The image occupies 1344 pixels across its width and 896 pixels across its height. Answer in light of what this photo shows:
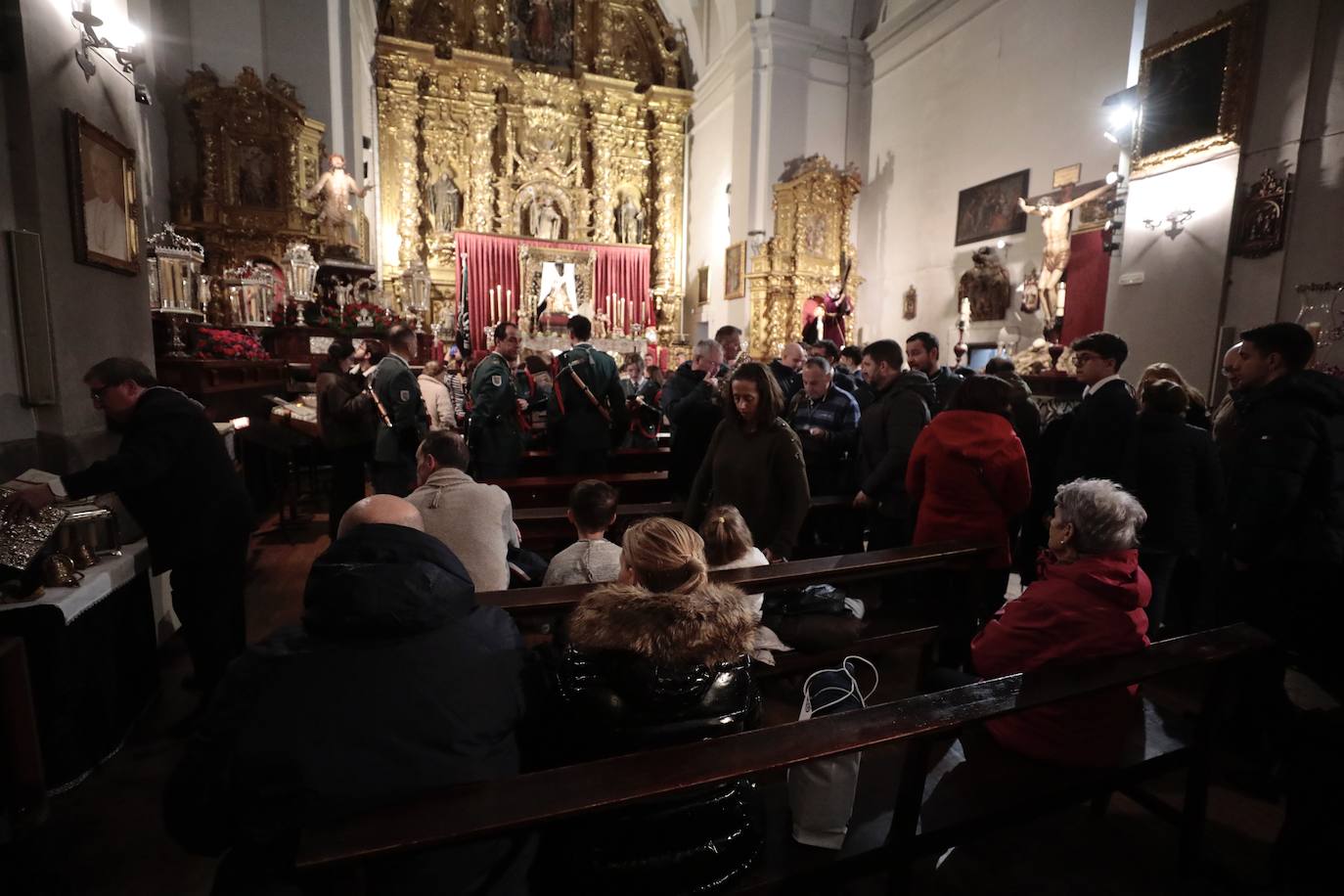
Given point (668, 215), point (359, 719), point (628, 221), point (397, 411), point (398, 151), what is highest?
point (398, 151)

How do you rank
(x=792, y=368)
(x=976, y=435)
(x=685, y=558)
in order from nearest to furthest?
1. (x=685, y=558)
2. (x=976, y=435)
3. (x=792, y=368)

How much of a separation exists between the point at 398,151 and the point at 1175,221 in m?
14.4

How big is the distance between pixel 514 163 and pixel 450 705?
16.7 m

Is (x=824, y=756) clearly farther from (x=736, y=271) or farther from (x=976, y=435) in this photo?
(x=736, y=271)

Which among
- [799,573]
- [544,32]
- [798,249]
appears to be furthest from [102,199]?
[544,32]

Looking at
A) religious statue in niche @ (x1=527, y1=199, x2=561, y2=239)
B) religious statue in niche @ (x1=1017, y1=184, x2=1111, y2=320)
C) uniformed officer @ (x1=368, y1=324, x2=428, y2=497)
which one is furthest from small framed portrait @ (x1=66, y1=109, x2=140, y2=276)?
religious statue in niche @ (x1=527, y1=199, x2=561, y2=239)

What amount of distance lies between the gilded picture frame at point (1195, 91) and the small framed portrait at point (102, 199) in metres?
8.33

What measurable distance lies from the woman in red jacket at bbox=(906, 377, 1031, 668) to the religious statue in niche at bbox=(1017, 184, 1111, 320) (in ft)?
24.4

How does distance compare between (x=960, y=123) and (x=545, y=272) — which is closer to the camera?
(x=960, y=123)

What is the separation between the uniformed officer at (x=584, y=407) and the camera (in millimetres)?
4559

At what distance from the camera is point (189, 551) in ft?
8.38

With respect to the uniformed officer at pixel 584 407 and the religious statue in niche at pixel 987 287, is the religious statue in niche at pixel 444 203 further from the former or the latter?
the uniformed officer at pixel 584 407

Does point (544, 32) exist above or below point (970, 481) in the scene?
above

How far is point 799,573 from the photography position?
7.75 ft
